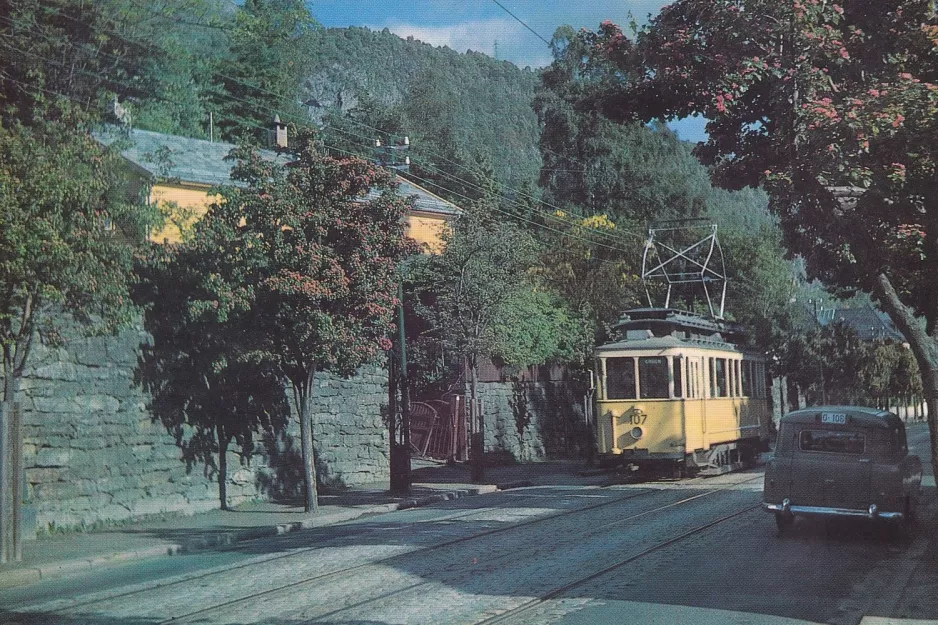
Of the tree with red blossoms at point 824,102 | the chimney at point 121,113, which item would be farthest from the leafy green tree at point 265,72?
the tree with red blossoms at point 824,102

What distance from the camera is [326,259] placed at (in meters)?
17.6

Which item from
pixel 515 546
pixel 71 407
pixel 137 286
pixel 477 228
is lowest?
pixel 515 546

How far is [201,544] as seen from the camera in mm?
14906

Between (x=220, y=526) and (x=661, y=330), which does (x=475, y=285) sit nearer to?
(x=661, y=330)

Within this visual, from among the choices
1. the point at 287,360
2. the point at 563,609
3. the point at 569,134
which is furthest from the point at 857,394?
the point at 563,609

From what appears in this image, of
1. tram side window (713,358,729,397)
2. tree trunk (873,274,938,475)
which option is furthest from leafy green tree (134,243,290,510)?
tram side window (713,358,729,397)

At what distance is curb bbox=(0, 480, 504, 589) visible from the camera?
39.6 ft

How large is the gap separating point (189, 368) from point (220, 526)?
339cm

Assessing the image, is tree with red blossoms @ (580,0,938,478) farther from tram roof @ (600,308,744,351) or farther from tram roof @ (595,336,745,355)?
tram roof @ (600,308,744,351)

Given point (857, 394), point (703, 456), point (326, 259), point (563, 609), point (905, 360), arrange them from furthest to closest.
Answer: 1. point (905, 360)
2. point (857, 394)
3. point (703, 456)
4. point (326, 259)
5. point (563, 609)

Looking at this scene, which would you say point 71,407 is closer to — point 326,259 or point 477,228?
point 326,259

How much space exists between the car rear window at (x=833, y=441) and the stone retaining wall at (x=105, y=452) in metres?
10.7

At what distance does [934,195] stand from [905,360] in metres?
54.7

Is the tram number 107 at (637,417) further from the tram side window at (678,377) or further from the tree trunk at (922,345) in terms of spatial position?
the tree trunk at (922,345)
